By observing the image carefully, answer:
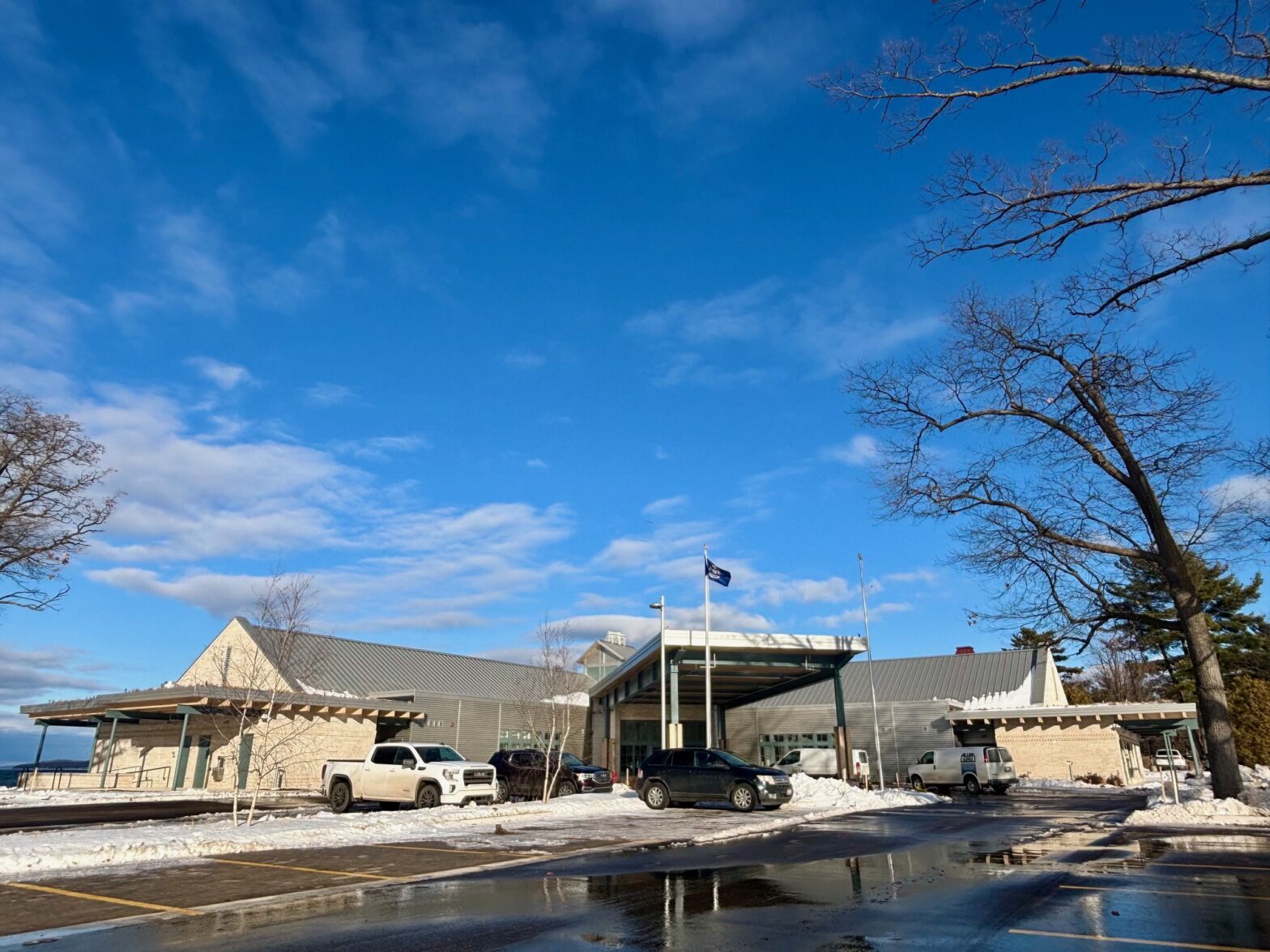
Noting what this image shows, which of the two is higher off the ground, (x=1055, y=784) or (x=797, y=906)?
(x=1055, y=784)

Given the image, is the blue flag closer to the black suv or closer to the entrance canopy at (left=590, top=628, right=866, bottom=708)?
the entrance canopy at (left=590, top=628, right=866, bottom=708)

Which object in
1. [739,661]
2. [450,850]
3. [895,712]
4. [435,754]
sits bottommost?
[450,850]

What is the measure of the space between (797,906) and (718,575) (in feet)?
81.6

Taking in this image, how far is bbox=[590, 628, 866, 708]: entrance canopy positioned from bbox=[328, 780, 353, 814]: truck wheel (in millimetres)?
14907

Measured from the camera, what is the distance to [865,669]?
58.1 metres

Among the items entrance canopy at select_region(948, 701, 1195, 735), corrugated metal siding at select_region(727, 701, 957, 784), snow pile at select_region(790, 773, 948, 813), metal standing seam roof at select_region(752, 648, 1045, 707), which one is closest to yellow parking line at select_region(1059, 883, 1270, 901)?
snow pile at select_region(790, 773, 948, 813)

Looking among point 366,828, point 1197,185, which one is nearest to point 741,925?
point 1197,185

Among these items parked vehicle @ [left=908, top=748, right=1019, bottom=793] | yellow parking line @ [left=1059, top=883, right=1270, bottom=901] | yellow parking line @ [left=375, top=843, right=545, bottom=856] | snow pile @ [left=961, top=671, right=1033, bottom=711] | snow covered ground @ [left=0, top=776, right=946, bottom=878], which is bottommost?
yellow parking line @ [left=1059, top=883, right=1270, bottom=901]

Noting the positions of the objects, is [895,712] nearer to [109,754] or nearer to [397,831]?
[397,831]

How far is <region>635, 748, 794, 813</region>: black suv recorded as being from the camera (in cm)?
2222

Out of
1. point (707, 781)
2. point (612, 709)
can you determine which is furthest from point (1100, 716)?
point (707, 781)

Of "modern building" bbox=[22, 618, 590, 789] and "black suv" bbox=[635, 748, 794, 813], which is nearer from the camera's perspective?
"black suv" bbox=[635, 748, 794, 813]

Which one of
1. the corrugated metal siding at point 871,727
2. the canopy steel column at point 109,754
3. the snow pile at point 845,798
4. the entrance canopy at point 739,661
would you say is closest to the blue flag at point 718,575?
the entrance canopy at point 739,661

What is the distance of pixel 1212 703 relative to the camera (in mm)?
18703
